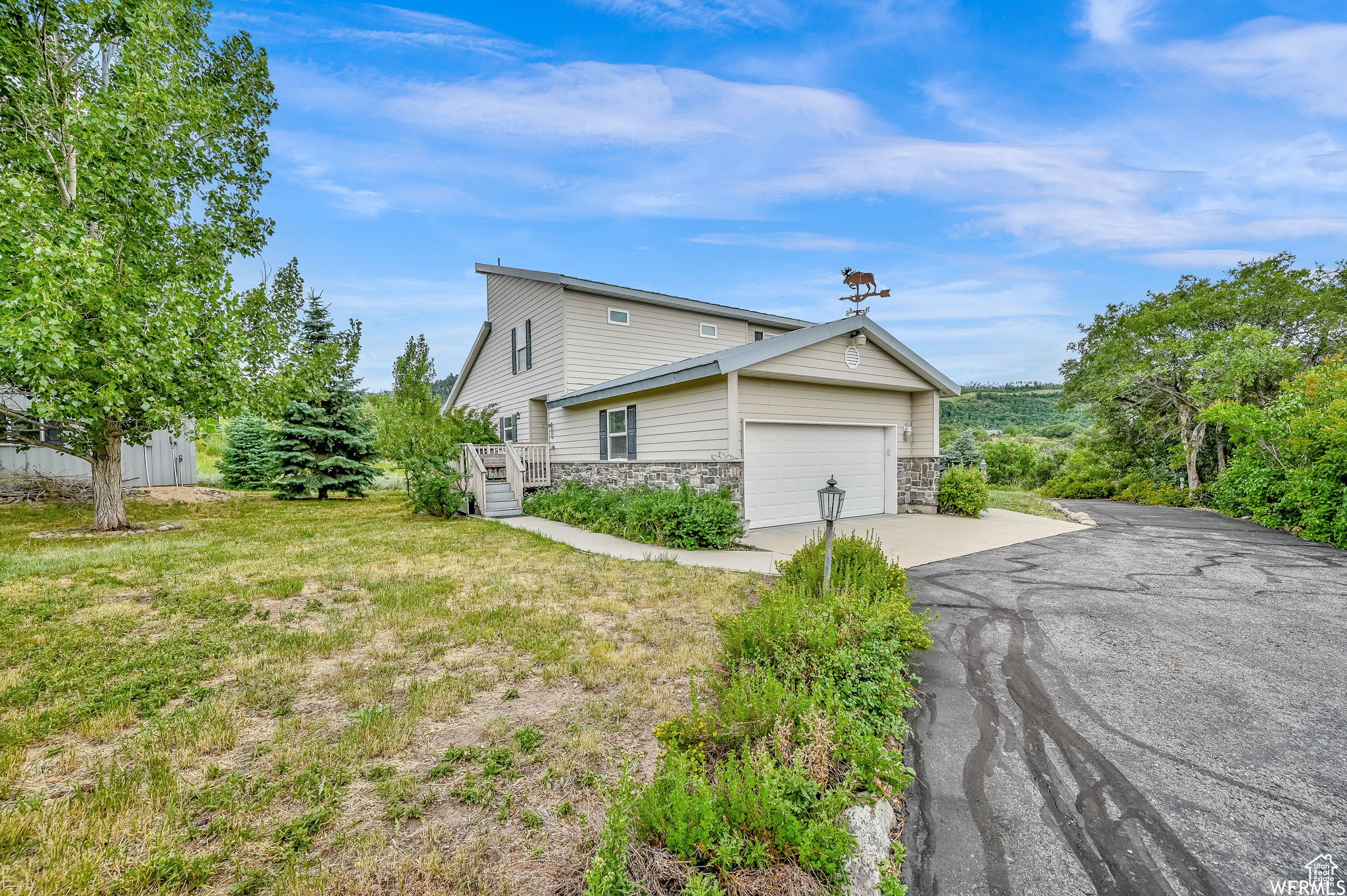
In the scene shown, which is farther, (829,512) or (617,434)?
(617,434)

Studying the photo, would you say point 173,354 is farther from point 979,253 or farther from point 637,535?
point 979,253

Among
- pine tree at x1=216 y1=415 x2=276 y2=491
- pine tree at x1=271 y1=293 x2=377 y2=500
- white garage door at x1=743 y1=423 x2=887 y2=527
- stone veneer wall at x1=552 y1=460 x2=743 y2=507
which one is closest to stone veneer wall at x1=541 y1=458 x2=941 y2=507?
stone veneer wall at x1=552 y1=460 x2=743 y2=507

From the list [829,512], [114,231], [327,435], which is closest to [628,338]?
[114,231]

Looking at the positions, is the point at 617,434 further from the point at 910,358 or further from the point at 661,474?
the point at 910,358

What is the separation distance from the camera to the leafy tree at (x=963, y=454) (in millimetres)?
19922

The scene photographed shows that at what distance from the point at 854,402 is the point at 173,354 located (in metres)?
12.1

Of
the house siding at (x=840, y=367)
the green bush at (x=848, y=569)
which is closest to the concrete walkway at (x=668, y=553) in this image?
the green bush at (x=848, y=569)

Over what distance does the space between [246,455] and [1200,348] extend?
3003 cm

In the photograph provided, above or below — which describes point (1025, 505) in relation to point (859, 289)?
below


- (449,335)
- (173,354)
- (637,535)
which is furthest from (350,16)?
(449,335)

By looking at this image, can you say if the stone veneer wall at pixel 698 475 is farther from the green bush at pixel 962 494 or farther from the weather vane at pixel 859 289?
the weather vane at pixel 859 289

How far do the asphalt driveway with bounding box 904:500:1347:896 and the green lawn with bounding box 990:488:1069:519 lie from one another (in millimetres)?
6443

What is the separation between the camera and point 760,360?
8.70m

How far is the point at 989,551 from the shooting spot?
299 inches
